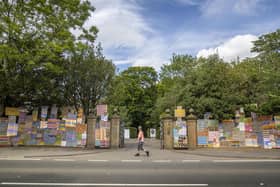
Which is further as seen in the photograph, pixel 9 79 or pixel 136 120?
pixel 136 120

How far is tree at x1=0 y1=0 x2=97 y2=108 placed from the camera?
A: 1526 centimetres

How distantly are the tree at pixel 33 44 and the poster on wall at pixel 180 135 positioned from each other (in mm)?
A: 10006

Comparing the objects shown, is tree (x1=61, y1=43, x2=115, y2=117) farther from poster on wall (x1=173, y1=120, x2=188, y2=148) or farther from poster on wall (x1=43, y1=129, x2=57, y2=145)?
poster on wall (x1=173, y1=120, x2=188, y2=148)

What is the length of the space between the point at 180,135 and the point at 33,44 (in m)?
13.0

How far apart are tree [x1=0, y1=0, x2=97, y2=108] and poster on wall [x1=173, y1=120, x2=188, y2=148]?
1001 cm

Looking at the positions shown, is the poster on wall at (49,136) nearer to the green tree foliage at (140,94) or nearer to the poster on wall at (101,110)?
the poster on wall at (101,110)

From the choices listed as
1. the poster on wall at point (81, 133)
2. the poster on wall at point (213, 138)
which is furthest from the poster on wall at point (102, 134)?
the poster on wall at point (213, 138)

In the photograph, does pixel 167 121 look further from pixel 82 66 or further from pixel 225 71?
pixel 82 66

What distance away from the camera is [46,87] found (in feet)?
58.9

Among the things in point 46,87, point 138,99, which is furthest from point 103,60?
point 138,99

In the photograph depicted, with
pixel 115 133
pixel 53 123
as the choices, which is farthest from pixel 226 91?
pixel 53 123

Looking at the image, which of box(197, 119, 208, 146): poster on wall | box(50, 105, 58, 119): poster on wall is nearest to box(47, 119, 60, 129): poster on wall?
box(50, 105, 58, 119): poster on wall

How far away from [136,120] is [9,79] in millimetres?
35207

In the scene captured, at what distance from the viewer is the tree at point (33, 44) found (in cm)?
1526
